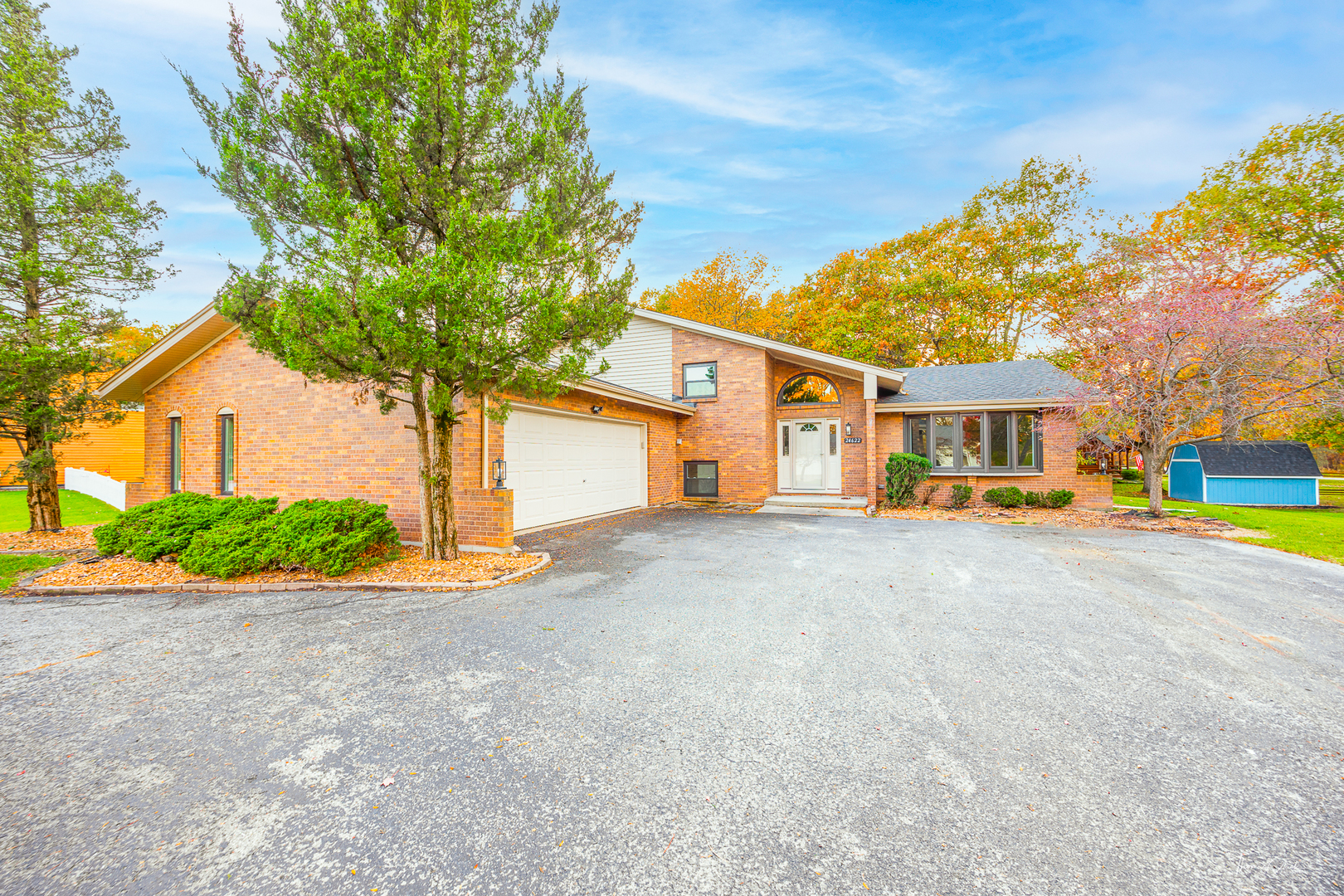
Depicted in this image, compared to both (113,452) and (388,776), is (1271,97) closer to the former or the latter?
(388,776)

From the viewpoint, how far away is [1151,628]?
461 cm

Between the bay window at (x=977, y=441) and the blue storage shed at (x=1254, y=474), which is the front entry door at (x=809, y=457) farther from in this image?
the blue storage shed at (x=1254, y=474)

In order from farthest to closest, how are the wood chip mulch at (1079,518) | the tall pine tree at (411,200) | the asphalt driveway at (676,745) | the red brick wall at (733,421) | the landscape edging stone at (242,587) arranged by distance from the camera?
1. the red brick wall at (733,421)
2. the wood chip mulch at (1079,518)
3. the landscape edging stone at (242,587)
4. the tall pine tree at (411,200)
5. the asphalt driveway at (676,745)

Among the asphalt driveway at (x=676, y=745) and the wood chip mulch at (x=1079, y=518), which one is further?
the wood chip mulch at (x=1079, y=518)

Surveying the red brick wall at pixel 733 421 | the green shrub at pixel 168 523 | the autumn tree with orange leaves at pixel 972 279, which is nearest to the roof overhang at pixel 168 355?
the green shrub at pixel 168 523

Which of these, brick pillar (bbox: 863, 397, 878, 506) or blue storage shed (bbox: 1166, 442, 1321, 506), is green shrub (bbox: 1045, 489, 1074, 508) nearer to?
brick pillar (bbox: 863, 397, 878, 506)

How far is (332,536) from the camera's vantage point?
6.30m

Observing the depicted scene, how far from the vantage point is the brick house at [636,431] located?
870cm

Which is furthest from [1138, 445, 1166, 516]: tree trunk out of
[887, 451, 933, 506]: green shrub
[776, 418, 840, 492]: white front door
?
[776, 418, 840, 492]: white front door

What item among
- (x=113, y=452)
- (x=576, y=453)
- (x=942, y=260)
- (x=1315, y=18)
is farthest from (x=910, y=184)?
(x=113, y=452)

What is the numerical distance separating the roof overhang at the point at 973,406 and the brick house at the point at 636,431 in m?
0.04

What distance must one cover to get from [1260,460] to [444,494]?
2139cm

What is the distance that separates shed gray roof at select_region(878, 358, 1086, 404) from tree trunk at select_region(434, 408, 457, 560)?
1156 centimetres

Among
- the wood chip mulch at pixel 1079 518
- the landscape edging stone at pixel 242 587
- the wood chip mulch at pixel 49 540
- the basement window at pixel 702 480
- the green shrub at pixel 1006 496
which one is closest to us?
the landscape edging stone at pixel 242 587
